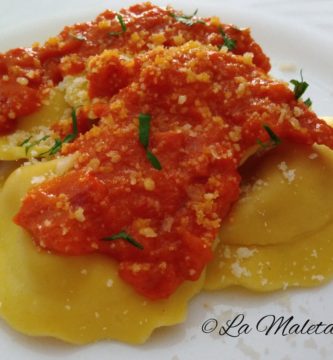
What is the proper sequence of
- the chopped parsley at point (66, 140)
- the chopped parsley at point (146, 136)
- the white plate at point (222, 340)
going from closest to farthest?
the white plate at point (222, 340)
the chopped parsley at point (146, 136)
the chopped parsley at point (66, 140)

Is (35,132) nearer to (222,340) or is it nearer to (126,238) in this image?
(126,238)

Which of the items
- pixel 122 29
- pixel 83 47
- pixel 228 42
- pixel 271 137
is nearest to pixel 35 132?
pixel 83 47

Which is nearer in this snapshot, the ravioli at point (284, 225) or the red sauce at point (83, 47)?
the ravioli at point (284, 225)

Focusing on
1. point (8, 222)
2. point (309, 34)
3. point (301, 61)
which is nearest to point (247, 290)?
point (8, 222)

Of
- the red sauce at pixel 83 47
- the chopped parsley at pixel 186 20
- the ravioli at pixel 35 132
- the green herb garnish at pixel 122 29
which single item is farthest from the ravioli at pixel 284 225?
the green herb garnish at pixel 122 29

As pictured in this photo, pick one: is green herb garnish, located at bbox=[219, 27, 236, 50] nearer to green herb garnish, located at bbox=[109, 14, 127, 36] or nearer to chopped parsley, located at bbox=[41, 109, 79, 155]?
green herb garnish, located at bbox=[109, 14, 127, 36]

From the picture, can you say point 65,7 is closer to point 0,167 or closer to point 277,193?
point 0,167

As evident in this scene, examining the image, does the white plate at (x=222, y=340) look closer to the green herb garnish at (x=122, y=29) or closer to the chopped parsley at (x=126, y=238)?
the chopped parsley at (x=126, y=238)
